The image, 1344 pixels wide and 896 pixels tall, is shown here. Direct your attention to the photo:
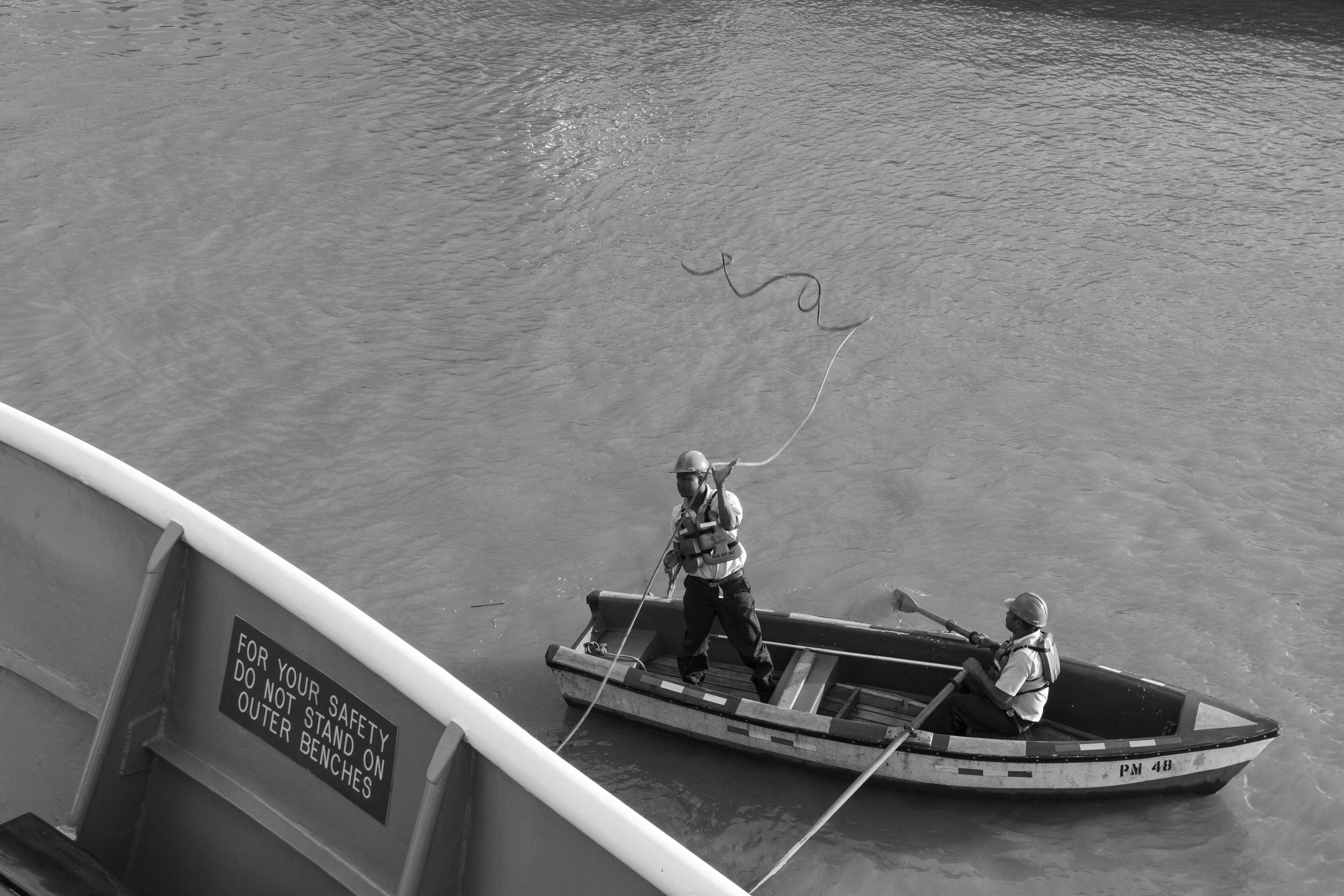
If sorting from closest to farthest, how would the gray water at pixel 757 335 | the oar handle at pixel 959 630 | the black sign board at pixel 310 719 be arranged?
the black sign board at pixel 310 719
the oar handle at pixel 959 630
the gray water at pixel 757 335

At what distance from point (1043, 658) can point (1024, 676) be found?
0.64ft

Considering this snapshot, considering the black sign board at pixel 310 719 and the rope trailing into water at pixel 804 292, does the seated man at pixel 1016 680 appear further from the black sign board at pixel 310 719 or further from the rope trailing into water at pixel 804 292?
the rope trailing into water at pixel 804 292

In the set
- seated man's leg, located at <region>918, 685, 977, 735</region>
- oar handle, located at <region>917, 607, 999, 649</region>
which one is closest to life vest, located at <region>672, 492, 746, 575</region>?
oar handle, located at <region>917, 607, 999, 649</region>

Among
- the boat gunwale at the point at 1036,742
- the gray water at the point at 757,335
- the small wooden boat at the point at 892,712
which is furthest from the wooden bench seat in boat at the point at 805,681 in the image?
the gray water at the point at 757,335

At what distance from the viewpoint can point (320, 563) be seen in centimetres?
1060

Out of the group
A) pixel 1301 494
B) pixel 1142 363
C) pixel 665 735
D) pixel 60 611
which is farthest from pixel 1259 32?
pixel 60 611

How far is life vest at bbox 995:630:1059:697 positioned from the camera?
769 cm

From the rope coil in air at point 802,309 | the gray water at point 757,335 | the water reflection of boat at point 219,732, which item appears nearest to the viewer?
the water reflection of boat at point 219,732

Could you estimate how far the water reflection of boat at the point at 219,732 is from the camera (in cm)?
371

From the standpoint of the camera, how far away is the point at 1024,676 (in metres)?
7.67

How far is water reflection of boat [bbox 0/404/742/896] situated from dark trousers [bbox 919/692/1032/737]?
4852mm

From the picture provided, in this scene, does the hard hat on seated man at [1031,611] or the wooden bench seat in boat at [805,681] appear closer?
the hard hat on seated man at [1031,611]

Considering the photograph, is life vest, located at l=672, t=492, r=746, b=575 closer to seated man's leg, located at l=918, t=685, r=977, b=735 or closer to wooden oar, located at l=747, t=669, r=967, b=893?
wooden oar, located at l=747, t=669, r=967, b=893

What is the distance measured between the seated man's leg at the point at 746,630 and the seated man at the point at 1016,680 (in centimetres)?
140
